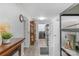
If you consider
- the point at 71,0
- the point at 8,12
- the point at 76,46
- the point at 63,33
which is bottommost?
the point at 76,46

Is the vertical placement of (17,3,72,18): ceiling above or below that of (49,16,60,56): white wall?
above

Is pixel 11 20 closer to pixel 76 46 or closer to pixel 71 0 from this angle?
pixel 76 46

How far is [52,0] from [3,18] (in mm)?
1976

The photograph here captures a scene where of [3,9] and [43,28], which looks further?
[43,28]

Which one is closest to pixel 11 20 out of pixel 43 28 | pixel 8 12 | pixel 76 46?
pixel 8 12

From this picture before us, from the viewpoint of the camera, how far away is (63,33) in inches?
61.9

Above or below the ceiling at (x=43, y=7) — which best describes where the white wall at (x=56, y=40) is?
below

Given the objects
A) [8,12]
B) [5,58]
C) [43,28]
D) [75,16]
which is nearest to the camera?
[5,58]

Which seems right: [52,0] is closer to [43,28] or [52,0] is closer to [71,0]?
[71,0]

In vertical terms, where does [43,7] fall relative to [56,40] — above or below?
above

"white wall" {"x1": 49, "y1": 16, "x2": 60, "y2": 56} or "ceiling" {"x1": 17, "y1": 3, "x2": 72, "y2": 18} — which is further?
"white wall" {"x1": 49, "y1": 16, "x2": 60, "y2": 56}

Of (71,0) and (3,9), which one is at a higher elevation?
(3,9)

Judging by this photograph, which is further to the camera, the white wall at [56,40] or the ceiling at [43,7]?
the white wall at [56,40]

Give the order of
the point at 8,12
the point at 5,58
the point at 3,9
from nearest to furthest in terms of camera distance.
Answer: the point at 5,58 < the point at 3,9 < the point at 8,12
